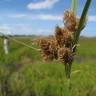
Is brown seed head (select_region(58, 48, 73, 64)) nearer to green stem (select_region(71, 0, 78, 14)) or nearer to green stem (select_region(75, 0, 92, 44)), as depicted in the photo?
green stem (select_region(75, 0, 92, 44))

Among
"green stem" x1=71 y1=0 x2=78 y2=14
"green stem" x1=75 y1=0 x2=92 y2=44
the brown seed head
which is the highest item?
"green stem" x1=71 y1=0 x2=78 y2=14

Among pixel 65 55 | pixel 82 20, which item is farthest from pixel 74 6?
pixel 65 55

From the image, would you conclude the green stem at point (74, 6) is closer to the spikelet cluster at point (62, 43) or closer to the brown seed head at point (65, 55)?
the spikelet cluster at point (62, 43)

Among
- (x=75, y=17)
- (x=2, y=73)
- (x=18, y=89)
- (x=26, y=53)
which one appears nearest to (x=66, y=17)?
(x=75, y=17)

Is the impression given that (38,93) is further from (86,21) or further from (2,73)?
(86,21)

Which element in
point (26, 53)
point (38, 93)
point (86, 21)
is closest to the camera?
point (86, 21)

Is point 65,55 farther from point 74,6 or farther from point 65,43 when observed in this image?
point 74,6

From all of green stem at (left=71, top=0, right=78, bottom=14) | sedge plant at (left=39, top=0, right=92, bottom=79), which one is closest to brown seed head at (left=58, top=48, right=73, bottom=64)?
sedge plant at (left=39, top=0, right=92, bottom=79)
